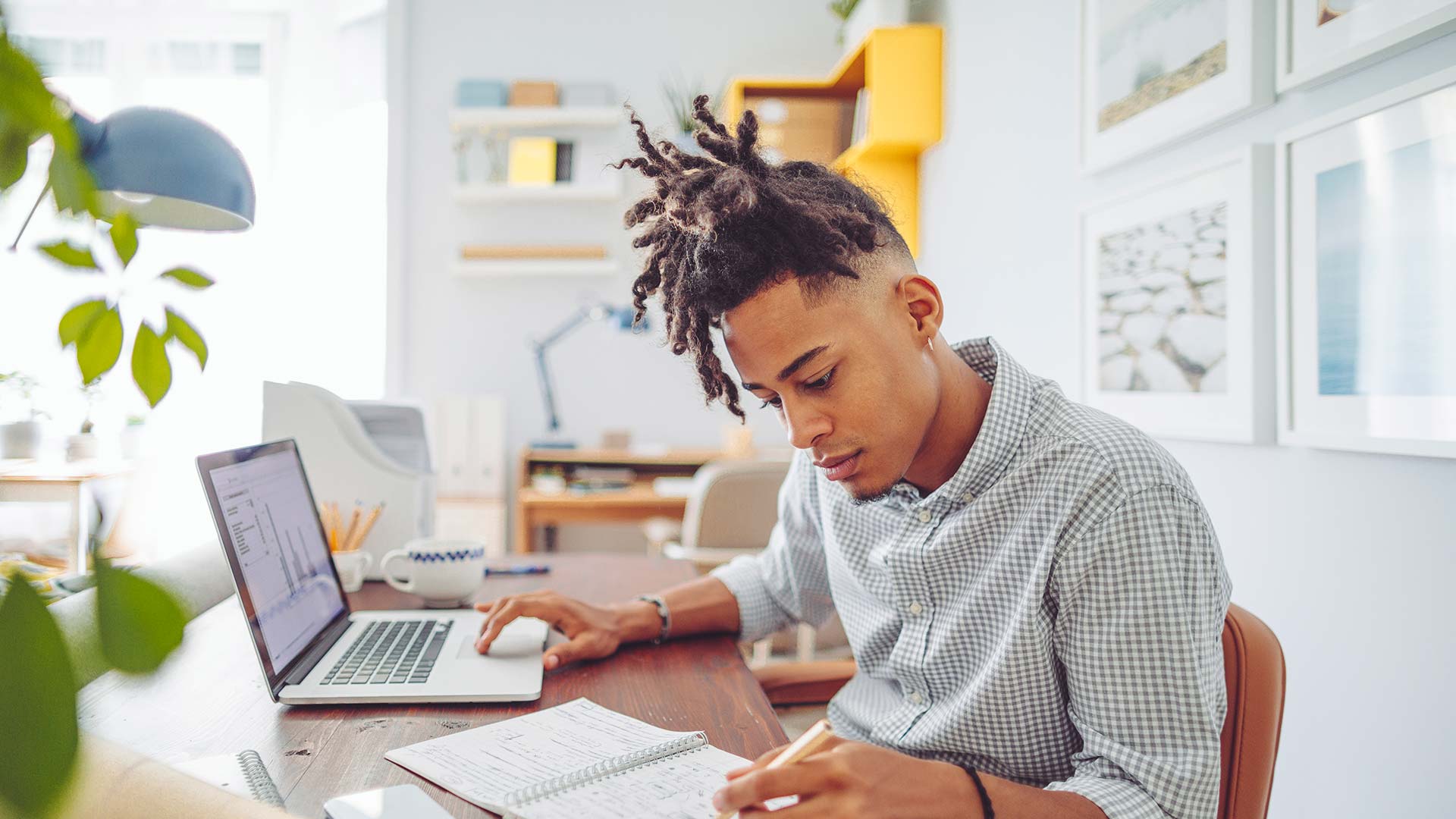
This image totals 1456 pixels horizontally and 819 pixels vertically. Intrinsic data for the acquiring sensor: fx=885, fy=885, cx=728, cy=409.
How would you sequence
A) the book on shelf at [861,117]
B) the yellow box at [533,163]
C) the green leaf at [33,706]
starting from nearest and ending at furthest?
1. the green leaf at [33,706]
2. the book on shelf at [861,117]
3. the yellow box at [533,163]

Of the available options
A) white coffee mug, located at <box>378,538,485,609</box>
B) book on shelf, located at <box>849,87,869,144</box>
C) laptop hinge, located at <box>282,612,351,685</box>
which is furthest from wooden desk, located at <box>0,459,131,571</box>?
book on shelf, located at <box>849,87,869,144</box>

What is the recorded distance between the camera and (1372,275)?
123 centimetres

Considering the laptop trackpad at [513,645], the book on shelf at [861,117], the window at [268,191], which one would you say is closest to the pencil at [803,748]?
the laptop trackpad at [513,645]

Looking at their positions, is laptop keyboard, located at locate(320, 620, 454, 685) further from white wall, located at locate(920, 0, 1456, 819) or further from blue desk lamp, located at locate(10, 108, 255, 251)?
white wall, located at locate(920, 0, 1456, 819)

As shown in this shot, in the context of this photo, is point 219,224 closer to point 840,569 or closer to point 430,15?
point 840,569

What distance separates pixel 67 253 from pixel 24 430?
10.7 ft

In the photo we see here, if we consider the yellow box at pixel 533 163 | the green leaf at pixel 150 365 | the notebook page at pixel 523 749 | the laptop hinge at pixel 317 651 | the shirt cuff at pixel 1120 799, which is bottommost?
the shirt cuff at pixel 1120 799

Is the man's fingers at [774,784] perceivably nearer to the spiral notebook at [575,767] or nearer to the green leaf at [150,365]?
the spiral notebook at [575,767]

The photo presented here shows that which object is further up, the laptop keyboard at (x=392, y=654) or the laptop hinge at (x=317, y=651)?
the laptop hinge at (x=317, y=651)

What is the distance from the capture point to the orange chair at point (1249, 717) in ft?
2.54

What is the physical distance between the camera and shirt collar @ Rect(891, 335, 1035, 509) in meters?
0.94

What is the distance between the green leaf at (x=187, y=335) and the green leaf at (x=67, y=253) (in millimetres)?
29

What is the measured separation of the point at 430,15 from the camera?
378cm

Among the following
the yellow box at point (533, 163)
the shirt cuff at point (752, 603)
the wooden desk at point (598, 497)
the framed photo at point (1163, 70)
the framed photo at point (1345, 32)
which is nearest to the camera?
the framed photo at point (1345, 32)
